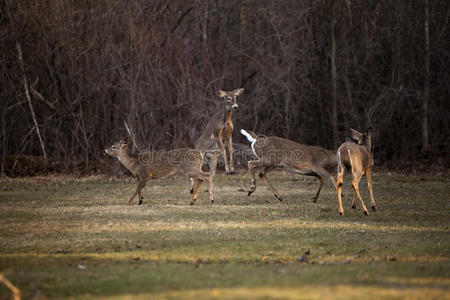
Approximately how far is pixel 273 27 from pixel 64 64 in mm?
8439

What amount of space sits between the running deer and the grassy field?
63cm

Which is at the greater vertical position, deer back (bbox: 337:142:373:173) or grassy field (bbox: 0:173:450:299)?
deer back (bbox: 337:142:373:173)

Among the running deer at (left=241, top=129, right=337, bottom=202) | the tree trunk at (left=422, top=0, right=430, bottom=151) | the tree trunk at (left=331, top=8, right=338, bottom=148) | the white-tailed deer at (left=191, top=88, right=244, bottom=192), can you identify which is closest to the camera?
the running deer at (left=241, top=129, right=337, bottom=202)

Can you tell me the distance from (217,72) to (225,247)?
1745 cm

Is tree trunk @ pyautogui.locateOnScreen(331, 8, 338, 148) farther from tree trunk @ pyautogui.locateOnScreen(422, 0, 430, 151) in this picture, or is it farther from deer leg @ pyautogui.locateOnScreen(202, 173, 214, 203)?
deer leg @ pyautogui.locateOnScreen(202, 173, 214, 203)

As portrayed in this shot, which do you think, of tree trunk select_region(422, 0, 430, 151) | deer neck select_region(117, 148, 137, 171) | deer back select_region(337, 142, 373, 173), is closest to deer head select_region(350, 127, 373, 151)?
deer back select_region(337, 142, 373, 173)

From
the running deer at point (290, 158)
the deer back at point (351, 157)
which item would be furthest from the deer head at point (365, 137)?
the running deer at point (290, 158)

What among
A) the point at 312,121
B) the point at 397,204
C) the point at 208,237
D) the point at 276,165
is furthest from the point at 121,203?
the point at 312,121

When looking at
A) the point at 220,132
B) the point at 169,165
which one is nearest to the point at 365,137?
the point at 169,165

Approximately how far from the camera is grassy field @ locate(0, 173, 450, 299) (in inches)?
247

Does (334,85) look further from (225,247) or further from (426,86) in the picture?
(225,247)

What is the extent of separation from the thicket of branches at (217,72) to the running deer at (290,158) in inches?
288

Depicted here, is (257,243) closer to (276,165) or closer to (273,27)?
(276,165)

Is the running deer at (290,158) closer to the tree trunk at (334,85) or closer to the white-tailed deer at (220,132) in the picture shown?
the white-tailed deer at (220,132)
